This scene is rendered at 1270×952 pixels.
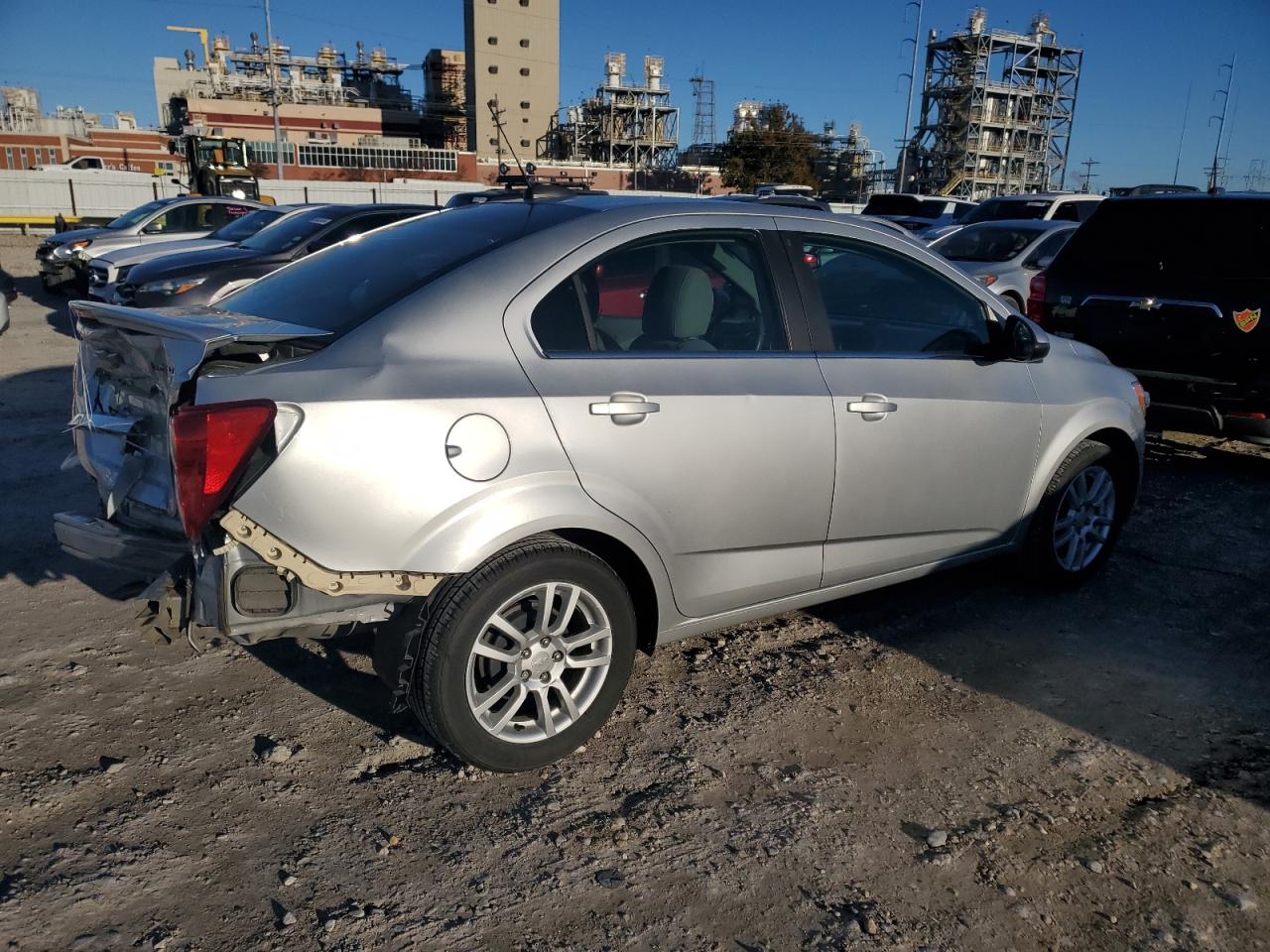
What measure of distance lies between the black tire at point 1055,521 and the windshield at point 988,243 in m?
7.55

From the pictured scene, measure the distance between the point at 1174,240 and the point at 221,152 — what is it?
33.3 metres

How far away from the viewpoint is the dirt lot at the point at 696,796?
2461 mm

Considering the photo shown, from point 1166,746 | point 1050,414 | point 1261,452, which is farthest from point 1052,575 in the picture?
point 1261,452

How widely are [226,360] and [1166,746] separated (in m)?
3.32

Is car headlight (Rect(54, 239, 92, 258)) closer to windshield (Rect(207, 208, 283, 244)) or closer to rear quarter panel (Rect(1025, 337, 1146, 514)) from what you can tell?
windshield (Rect(207, 208, 283, 244))

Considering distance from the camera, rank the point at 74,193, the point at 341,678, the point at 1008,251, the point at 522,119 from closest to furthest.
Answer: the point at 341,678, the point at 1008,251, the point at 74,193, the point at 522,119

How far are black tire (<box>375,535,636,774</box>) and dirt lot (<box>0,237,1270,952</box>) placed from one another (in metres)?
0.17

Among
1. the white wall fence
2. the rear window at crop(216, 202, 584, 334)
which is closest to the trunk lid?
the rear window at crop(216, 202, 584, 334)

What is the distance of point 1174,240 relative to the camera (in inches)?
259

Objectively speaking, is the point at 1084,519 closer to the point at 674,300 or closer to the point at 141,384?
the point at 674,300

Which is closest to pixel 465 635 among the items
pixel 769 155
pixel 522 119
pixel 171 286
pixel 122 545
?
pixel 122 545

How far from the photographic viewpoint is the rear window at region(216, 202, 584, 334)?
3.11 m

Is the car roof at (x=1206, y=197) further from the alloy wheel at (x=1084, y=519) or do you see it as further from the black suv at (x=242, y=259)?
the black suv at (x=242, y=259)

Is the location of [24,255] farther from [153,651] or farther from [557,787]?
[557,787]
